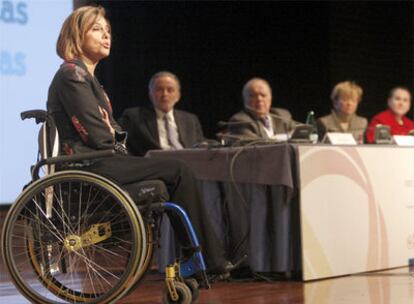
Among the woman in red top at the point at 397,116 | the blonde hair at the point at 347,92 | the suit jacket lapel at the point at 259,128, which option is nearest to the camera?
the suit jacket lapel at the point at 259,128

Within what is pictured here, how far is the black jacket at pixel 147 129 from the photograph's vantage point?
15.5 ft

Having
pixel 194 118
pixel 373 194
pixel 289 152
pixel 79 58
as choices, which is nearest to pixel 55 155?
pixel 79 58

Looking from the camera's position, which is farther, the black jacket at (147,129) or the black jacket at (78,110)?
the black jacket at (147,129)

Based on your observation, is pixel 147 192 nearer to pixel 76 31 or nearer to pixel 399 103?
pixel 76 31

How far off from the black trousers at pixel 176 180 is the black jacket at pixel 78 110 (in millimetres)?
71

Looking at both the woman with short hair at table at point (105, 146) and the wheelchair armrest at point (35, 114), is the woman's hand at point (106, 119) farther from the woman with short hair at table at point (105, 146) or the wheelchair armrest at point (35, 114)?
the wheelchair armrest at point (35, 114)

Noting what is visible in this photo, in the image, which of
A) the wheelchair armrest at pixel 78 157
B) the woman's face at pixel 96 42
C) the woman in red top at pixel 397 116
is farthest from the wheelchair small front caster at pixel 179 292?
the woman in red top at pixel 397 116

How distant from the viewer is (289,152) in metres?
3.53

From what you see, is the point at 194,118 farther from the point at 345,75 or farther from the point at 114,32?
the point at 345,75

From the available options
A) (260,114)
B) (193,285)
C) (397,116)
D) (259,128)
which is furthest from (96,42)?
(397,116)

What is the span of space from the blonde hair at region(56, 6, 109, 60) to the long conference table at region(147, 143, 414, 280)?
114cm

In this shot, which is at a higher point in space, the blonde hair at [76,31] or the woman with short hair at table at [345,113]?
the blonde hair at [76,31]

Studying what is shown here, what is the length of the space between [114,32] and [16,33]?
3.34 feet

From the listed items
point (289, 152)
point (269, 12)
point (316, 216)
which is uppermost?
point (269, 12)
